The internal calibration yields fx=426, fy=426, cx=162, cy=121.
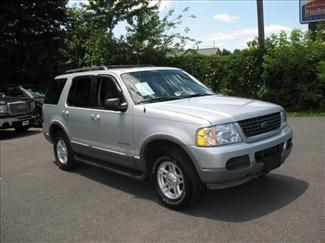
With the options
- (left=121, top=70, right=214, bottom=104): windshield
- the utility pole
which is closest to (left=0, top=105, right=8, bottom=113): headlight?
(left=121, top=70, right=214, bottom=104): windshield

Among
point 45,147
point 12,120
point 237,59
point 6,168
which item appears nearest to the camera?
point 6,168

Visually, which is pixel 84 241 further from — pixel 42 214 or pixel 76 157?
pixel 76 157

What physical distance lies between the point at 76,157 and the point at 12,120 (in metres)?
6.49

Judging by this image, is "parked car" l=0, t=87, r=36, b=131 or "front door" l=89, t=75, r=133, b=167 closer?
"front door" l=89, t=75, r=133, b=167

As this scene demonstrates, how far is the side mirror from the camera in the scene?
585 centimetres

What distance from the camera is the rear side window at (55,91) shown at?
785 centimetres

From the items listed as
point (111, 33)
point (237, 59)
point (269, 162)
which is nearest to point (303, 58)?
point (237, 59)

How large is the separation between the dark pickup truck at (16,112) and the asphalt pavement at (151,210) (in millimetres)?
5663

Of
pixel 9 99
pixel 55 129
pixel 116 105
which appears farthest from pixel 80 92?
pixel 9 99

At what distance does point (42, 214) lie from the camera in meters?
5.62

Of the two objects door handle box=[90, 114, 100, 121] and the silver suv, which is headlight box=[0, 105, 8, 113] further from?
door handle box=[90, 114, 100, 121]

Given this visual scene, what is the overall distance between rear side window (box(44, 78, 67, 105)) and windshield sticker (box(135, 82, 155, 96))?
214 cm

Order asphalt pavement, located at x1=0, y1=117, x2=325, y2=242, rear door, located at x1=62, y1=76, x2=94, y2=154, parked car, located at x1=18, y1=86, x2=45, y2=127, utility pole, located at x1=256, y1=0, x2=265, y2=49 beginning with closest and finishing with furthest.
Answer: asphalt pavement, located at x1=0, y1=117, x2=325, y2=242
rear door, located at x1=62, y1=76, x2=94, y2=154
parked car, located at x1=18, y1=86, x2=45, y2=127
utility pole, located at x1=256, y1=0, x2=265, y2=49

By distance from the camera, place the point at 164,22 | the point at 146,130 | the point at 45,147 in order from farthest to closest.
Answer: the point at 164,22
the point at 45,147
the point at 146,130
